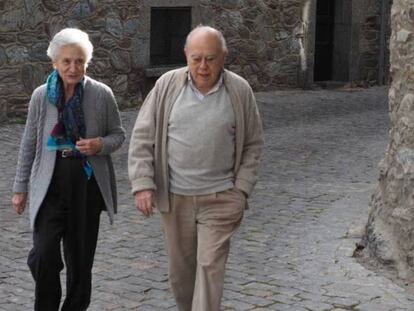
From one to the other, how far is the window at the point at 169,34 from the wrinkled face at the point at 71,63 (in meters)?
9.51

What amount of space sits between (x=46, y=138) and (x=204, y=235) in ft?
2.80

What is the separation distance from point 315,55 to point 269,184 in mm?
8472

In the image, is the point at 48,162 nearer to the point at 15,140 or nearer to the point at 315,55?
the point at 15,140

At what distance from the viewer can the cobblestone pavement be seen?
16.6 feet

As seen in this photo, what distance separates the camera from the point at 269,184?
8414 millimetres

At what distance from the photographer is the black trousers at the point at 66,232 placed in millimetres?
4301

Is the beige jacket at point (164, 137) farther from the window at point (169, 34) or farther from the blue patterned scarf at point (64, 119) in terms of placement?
the window at point (169, 34)

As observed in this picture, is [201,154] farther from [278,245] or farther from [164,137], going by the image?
[278,245]

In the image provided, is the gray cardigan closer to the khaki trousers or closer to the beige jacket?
the beige jacket

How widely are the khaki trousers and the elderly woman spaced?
41 cm

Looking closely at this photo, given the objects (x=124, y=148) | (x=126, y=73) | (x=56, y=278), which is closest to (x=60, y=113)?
(x=56, y=278)

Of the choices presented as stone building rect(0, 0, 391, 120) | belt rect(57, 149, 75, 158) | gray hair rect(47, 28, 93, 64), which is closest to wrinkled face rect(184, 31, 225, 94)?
gray hair rect(47, 28, 93, 64)

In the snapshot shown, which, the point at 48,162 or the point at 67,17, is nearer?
the point at 48,162

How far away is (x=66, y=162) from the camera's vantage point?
14.1ft
